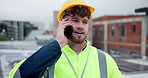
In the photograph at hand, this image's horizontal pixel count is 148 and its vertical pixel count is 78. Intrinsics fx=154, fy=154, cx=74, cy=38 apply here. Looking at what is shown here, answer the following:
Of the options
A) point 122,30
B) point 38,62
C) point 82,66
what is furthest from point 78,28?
point 122,30

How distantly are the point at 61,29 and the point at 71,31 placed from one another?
0.16 meters

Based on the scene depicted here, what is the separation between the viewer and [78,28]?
1.53 metres

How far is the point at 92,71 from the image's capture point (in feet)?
5.08

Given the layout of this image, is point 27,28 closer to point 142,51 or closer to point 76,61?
point 142,51

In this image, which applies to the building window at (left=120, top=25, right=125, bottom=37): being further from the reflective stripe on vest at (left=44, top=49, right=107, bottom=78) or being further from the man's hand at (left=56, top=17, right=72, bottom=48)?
the man's hand at (left=56, top=17, right=72, bottom=48)

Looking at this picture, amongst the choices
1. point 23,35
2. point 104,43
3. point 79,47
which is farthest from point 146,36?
point 23,35

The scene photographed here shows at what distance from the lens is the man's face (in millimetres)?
1524

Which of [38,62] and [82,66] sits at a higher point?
[38,62]

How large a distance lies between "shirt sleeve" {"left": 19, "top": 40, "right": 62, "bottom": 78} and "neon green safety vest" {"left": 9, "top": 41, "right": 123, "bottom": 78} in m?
0.24

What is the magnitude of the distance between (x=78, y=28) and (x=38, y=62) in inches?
21.8

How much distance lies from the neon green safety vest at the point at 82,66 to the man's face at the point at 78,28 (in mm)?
159

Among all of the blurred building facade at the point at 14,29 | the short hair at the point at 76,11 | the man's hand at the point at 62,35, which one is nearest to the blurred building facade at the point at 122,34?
the short hair at the point at 76,11

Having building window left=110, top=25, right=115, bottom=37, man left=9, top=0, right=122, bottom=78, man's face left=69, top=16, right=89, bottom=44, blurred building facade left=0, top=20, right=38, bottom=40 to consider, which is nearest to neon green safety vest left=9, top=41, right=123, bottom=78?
man left=9, top=0, right=122, bottom=78

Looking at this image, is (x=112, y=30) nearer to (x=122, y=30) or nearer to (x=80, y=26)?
(x=122, y=30)
